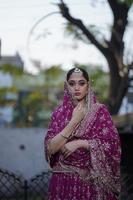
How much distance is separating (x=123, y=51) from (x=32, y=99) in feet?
54.4

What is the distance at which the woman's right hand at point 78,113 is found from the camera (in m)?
3.81

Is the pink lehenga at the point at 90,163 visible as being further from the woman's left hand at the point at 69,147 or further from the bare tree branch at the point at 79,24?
the bare tree branch at the point at 79,24

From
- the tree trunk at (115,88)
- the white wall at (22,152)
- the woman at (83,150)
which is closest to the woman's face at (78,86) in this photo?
the woman at (83,150)

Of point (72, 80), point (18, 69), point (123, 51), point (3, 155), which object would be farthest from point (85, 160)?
point (18, 69)

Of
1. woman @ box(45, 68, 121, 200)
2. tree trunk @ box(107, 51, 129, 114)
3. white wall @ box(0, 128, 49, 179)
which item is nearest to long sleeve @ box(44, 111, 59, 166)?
woman @ box(45, 68, 121, 200)

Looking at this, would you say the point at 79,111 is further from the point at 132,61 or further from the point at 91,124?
the point at 132,61

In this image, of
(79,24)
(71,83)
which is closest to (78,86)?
(71,83)

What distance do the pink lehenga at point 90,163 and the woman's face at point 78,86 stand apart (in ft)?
0.35

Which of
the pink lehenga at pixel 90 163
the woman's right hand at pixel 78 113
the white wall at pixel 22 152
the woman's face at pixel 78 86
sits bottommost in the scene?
the white wall at pixel 22 152

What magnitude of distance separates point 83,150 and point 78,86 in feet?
1.59

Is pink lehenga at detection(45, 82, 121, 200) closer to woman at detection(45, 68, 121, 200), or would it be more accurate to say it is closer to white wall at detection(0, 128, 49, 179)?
woman at detection(45, 68, 121, 200)

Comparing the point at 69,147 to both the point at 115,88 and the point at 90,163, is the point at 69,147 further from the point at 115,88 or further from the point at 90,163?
the point at 115,88

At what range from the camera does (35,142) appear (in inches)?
565

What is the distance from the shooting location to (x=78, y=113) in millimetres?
3838
